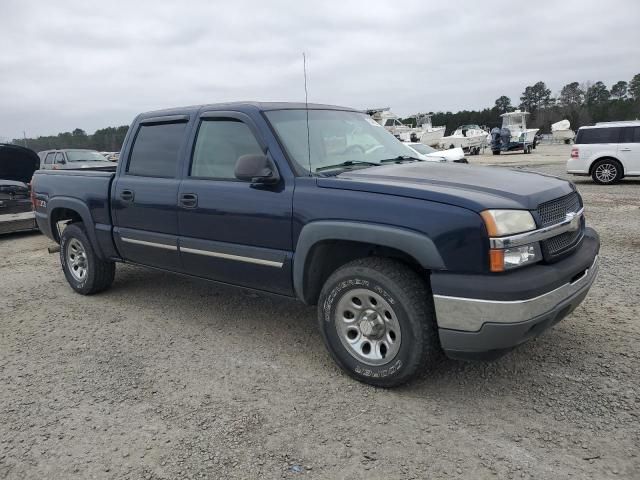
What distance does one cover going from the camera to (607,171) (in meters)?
13.7

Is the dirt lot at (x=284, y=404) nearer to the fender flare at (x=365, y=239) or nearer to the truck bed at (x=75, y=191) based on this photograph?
the fender flare at (x=365, y=239)

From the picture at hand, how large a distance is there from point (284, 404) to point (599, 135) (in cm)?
1375

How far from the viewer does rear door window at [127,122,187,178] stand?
4.39 metres

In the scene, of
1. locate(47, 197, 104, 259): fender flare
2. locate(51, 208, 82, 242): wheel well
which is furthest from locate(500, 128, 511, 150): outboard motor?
locate(47, 197, 104, 259): fender flare

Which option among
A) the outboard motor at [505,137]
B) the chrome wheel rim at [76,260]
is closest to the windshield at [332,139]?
the chrome wheel rim at [76,260]

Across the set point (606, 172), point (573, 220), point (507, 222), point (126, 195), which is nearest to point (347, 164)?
point (507, 222)

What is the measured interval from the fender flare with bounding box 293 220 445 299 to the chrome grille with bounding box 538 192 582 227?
721 mm

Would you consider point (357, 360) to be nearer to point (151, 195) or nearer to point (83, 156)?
point (151, 195)

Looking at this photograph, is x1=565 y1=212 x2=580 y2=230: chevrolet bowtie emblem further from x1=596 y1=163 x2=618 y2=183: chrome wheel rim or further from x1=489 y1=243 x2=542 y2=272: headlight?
x1=596 y1=163 x2=618 y2=183: chrome wheel rim

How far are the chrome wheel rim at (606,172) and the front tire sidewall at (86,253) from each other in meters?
13.4

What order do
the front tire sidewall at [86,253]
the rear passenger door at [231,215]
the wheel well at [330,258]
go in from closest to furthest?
the wheel well at [330,258]
the rear passenger door at [231,215]
the front tire sidewall at [86,253]

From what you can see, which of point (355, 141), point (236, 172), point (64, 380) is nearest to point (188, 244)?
point (236, 172)

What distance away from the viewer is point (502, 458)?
2.54m

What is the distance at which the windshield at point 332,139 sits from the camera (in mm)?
3736
